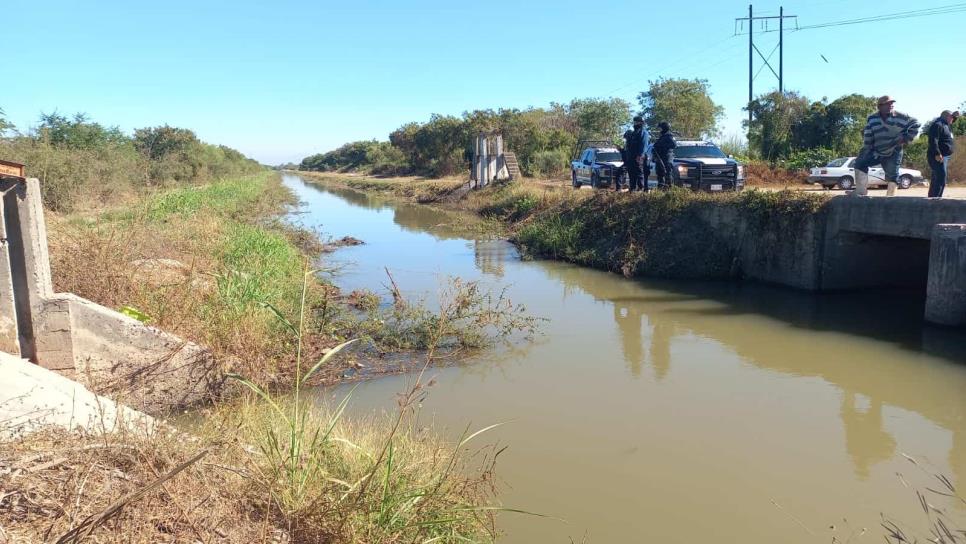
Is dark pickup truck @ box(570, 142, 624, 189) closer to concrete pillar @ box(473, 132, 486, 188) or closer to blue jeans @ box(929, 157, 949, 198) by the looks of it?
concrete pillar @ box(473, 132, 486, 188)

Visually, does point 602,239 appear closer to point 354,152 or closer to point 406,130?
point 406,130

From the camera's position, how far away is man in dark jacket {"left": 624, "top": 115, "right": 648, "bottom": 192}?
15.2 m

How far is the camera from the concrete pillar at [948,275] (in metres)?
9.09

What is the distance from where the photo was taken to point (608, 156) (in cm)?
2150

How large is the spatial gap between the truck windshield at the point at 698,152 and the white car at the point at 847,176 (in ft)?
15.4

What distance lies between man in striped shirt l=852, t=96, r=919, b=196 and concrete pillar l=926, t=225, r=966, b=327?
172 cm

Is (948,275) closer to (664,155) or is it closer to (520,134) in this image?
(664,155)

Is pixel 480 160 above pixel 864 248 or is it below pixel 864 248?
above

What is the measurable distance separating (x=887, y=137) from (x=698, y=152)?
6.25 meters

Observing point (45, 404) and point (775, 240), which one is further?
point (775, 240)

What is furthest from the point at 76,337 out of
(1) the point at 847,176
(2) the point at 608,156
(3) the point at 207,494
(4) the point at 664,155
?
(1) the point at 847,176

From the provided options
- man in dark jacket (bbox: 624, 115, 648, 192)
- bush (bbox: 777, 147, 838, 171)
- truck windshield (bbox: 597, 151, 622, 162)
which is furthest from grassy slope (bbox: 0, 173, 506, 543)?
bush (bbox: 777, 147, 838, 171)

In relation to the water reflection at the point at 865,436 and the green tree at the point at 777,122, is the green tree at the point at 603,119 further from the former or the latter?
the water reflection at the point at 865,436

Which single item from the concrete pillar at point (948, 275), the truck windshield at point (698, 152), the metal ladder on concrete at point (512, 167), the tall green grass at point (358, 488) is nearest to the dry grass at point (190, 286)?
the tall green grass at point (358, 488)
